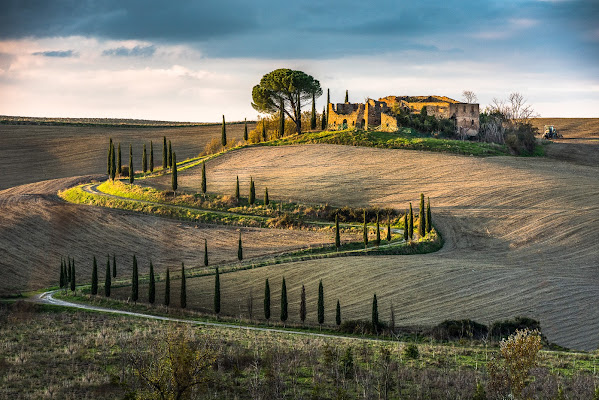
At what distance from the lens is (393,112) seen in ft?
374

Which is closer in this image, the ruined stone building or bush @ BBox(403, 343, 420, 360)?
bush @ BBox(403, 343, 420, 360)

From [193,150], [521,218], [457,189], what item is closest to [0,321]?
[521,218]

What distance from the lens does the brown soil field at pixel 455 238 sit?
149ft

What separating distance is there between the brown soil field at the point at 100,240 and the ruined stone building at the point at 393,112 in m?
42.1

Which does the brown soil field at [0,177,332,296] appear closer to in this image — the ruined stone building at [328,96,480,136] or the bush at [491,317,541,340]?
the bush at [491,317,541,340]

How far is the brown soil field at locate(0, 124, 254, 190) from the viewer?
4567 inches

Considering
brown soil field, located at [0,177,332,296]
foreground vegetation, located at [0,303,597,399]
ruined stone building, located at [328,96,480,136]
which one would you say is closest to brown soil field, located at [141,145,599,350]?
foreground vegetation, located at [0,303,597,399]

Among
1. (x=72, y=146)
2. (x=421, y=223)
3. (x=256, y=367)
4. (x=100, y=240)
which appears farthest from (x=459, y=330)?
(x=72, y=146)

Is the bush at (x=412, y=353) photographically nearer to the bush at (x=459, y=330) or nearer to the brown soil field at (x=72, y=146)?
the bush at (x=459, y=330)

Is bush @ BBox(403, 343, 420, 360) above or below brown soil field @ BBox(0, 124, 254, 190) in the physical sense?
below

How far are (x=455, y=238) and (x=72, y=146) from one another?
282ft

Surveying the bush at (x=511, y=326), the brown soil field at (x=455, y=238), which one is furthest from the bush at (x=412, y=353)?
the brown soil field at (x=455, y=238)

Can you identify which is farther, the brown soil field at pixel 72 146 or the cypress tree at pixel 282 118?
the cypress tree at pixel 282 118

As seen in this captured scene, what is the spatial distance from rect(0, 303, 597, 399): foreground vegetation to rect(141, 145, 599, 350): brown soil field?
9.07 m
